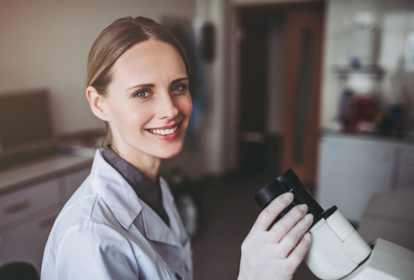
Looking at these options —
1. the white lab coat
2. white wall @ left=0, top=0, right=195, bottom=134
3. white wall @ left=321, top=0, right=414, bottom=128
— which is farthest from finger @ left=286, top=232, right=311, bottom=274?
white wall @ left=321, top=0, right=414, bottom=128

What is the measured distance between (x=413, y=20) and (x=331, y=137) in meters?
1.29

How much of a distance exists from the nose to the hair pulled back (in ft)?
0.29

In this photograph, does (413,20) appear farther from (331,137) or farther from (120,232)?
(120,232)

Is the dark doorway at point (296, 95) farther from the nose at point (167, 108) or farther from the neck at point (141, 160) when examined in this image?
the nose at point (167, 108)

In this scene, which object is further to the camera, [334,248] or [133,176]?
[133,176]

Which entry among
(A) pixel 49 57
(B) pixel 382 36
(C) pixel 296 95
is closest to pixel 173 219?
(A) pixel 49 57

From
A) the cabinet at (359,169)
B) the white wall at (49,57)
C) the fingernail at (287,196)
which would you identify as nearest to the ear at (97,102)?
the fingernail at (287,196)

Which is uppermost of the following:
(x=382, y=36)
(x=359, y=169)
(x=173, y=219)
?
(x=382, y=36)

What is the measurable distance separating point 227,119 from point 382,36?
5.99 ft

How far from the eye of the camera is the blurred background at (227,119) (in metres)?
0.87

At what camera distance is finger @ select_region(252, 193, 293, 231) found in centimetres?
53

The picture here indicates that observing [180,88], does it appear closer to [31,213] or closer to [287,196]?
[287,196]

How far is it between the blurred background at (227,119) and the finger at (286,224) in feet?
1.17

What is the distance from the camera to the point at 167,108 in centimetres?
56
